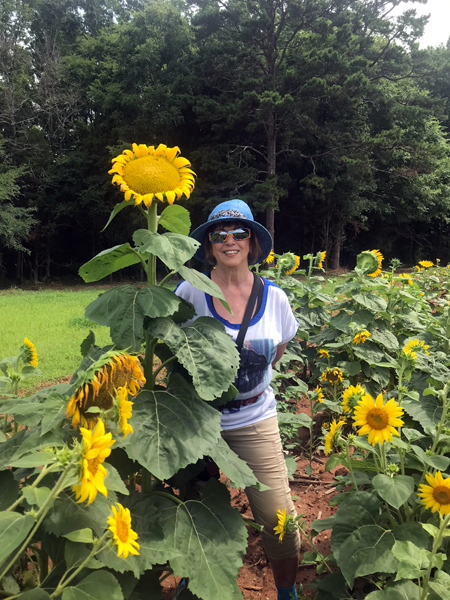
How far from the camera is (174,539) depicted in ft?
4.23

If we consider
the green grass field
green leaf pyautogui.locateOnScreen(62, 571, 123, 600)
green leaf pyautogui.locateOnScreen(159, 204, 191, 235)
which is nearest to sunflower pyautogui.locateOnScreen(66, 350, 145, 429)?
green leaf pyautogui.locateOnScreen(62, 571, 123, 600)

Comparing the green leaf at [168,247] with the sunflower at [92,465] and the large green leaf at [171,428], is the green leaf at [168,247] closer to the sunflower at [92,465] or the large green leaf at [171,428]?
the large green leaf at [171,428]

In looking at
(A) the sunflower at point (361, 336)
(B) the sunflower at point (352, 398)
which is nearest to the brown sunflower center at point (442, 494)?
(B) the sunflower at point (352, 398)

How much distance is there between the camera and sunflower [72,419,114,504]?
2.52 feet

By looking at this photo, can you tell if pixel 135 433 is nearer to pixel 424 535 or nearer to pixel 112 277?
pixel 424 535

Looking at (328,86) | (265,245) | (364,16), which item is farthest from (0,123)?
(265,245)

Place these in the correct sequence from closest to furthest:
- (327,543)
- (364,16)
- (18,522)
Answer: (18,522) < (327,543) < (364,16)

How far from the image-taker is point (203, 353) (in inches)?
52.2

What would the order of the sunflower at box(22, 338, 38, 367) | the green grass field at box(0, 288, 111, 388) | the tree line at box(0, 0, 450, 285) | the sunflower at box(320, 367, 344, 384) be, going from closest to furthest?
the sunflower at box(22, 338, 38, 367), the sunflower at box(320, 367, 344, 384), the green grass field at box(0, 288, 111, 388), the tree line at box(0, 0, 450, 285)

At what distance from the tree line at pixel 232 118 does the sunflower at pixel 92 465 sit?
15.5 m

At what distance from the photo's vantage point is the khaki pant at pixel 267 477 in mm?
1972

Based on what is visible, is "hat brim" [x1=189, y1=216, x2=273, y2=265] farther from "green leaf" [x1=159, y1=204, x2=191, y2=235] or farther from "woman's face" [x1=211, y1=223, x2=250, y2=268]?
"green leaf" [x1=159, y1=204, x2=191, y2=235]

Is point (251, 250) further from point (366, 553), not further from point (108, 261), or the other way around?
point (366, 553)

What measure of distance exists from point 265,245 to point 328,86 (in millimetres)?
15928
